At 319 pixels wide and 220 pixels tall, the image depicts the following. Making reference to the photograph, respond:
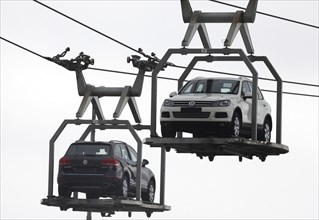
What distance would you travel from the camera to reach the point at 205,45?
192ft

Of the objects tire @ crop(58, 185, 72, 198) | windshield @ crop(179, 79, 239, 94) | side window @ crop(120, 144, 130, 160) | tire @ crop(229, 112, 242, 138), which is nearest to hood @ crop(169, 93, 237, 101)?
windshield @ crop(179, 79, 239, 94)

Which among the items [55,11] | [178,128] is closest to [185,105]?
[178,128]

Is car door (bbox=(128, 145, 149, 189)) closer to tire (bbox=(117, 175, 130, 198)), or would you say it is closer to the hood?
tire (bbox=(117, 175, 130, 198))

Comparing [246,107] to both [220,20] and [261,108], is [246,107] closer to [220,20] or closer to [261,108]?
[261,108]

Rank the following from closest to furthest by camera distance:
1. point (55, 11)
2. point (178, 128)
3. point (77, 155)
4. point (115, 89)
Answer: point (178, 128), point (55, 11), point (77, 155), point (115, 89)

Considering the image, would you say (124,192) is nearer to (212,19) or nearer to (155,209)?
(155,209)

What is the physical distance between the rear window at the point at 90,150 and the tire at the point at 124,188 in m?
1.39

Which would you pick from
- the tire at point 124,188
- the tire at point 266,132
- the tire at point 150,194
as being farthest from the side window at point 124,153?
the tire at point 266,132

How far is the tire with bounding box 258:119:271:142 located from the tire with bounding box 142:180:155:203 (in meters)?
13.2

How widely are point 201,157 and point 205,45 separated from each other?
3231 millimetres

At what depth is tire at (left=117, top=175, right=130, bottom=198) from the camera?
70.4 m

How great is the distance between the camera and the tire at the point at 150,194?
240ft

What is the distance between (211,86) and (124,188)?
11.8 metres

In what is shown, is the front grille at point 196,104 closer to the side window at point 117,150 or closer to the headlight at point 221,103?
the headlight at point 221,103
